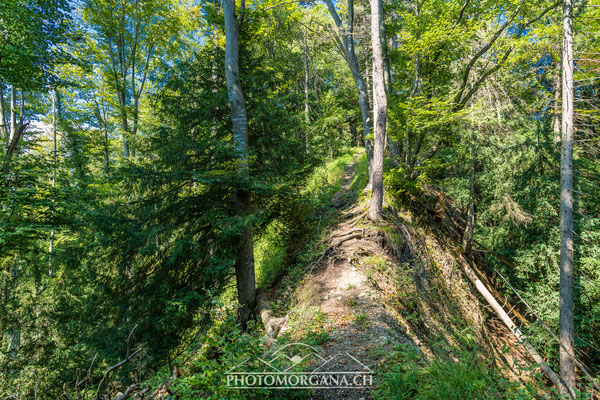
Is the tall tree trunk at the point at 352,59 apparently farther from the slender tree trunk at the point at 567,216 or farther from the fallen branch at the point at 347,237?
the slender tree trunk at the point at 567,216

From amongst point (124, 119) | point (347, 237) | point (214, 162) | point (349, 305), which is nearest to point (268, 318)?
point (349, 305)

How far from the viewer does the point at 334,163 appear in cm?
1609

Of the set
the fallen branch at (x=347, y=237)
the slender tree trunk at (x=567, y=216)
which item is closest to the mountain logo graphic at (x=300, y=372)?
the fallen branch at (x=347, y=237)

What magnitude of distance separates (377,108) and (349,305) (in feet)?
15.9

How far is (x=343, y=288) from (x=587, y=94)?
14.3 metres

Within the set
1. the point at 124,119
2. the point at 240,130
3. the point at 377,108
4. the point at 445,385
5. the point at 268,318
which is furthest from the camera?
the point at 124,119

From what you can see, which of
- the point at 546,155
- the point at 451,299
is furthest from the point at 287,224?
the point at 546,155

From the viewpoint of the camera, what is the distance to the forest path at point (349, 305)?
3654 mm

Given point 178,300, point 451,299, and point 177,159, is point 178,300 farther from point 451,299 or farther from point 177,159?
point 451,299

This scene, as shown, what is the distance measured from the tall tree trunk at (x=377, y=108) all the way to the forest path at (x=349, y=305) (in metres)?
0.67

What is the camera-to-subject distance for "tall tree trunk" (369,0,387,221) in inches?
263

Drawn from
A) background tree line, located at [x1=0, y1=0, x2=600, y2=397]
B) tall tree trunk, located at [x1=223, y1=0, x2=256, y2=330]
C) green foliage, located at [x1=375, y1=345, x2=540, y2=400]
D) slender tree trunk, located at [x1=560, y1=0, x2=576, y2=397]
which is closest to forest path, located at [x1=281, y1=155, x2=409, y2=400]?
green foliage, located at [x1=375, y1=345, x2=540, y2=400]

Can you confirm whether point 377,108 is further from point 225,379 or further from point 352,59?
point 225,379

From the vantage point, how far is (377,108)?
22.7ft
